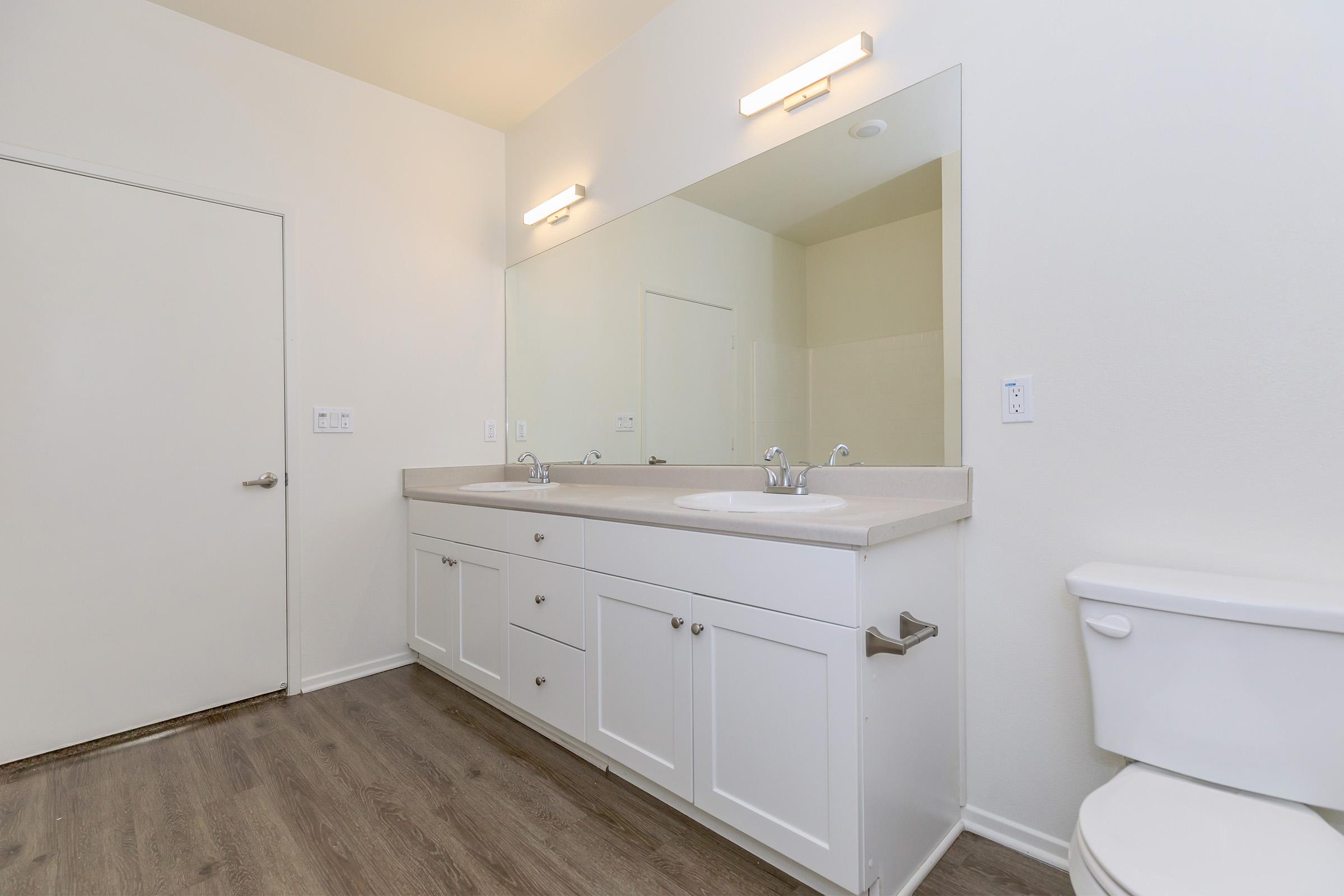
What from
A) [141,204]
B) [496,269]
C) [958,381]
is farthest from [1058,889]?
[141,204]

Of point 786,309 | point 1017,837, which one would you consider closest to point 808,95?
point 786,309

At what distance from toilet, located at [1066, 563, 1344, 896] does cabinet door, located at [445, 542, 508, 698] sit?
1.61m

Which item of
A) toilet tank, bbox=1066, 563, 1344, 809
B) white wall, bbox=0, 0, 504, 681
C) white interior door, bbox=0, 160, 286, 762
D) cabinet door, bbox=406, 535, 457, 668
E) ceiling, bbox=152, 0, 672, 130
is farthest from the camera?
cabinet door, bbox=406, 535, 457, 668

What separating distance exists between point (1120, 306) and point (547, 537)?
1525 mm

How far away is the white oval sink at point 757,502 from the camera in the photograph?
4.88 ft

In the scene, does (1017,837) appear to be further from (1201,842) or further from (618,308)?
(618,308)

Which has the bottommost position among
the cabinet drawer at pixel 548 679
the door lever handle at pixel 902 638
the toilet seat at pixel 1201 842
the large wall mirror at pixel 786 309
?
the cabinet drawer at pixel 548 679

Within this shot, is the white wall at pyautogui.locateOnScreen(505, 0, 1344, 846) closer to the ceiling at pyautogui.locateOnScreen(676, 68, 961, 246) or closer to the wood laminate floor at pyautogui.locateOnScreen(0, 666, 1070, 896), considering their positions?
the ceiling at pyautogui.locateOnScreen(676, 68, 961, 246)

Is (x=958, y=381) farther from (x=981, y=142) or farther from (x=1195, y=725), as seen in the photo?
(x=1195, y=725)

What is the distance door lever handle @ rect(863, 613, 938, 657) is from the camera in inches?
45.1

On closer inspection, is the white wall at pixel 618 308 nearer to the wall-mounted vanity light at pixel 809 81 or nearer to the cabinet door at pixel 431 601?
the wall-mounted vanity light at pixel 809 81

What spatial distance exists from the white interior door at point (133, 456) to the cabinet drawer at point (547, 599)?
1.06 metres

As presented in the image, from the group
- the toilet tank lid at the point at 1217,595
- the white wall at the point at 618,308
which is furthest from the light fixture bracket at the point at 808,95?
the toilet tank lid at the point at 1217,595

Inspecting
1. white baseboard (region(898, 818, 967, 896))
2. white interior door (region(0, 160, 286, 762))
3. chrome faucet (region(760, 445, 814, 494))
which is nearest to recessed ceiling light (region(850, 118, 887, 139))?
chrome faucet (region(760, 445, 814, 494))
